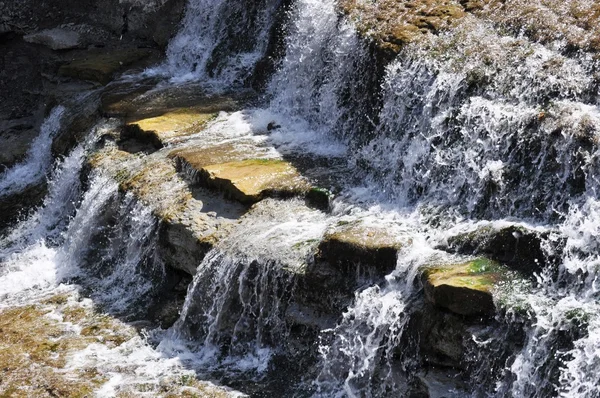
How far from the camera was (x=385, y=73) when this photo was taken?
8.62 m

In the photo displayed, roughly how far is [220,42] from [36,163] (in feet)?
8.48

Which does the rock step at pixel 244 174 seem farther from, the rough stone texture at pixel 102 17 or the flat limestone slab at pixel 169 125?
the rough stone texture at pixel 102 17

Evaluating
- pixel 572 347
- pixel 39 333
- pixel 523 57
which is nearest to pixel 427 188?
pixel 523 57

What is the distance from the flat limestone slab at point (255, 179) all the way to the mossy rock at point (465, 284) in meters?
1.92

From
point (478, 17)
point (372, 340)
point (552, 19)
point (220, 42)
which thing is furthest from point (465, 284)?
point (220, 42)

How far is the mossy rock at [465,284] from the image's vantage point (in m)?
6.04

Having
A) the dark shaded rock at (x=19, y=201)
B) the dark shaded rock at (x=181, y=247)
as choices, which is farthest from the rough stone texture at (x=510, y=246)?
the dark shaded rock at (x=19, y=201)

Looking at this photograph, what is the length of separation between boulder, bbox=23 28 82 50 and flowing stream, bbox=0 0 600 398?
3117mm

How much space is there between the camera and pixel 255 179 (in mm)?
8250

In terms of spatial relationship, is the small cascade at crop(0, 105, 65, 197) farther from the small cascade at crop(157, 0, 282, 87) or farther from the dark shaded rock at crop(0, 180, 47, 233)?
the small cascade at crop(157, 0, 282, 87)

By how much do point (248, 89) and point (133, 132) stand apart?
1.59 meters

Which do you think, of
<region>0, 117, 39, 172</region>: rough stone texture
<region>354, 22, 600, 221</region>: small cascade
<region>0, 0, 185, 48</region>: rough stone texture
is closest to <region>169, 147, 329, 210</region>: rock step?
<region>354, 22, 600, 221</region>: small cascade

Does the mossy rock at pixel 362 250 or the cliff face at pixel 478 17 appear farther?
the cliff face at pixel 478 17

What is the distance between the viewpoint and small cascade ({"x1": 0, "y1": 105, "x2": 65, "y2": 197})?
434 inches
